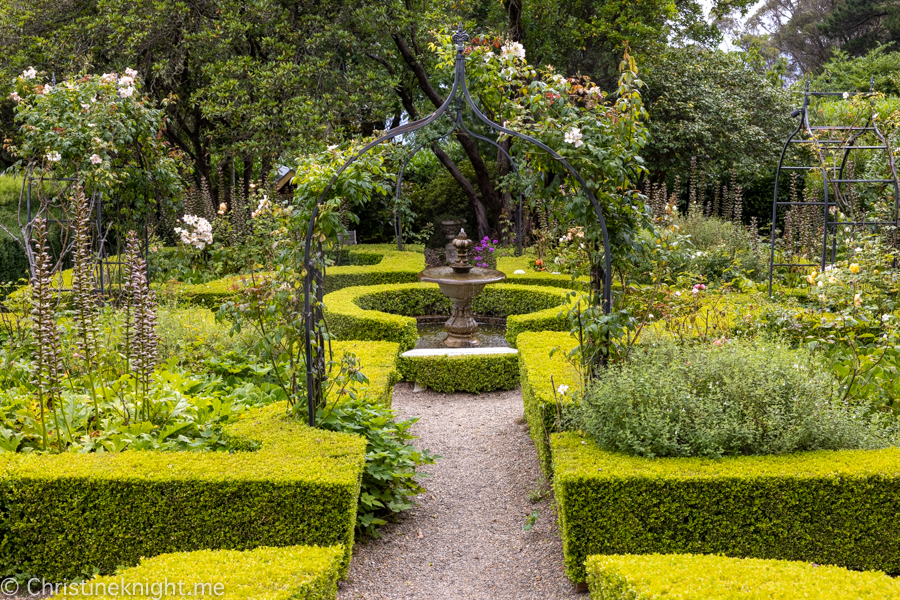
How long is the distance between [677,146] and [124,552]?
12.5 metres

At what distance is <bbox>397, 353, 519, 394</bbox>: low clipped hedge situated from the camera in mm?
7452

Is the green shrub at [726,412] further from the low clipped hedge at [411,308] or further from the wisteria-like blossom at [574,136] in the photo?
the low clipped hedge at [411,308]

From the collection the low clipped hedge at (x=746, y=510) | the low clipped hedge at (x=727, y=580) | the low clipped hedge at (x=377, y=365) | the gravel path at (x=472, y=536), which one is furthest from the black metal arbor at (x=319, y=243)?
the low clipped hedge at (x=727, y=580)

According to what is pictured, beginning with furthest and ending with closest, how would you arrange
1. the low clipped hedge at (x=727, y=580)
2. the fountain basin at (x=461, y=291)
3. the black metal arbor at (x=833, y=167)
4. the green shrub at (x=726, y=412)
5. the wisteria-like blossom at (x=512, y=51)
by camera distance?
the fountain basin at (x=461, y=291) < the black metal arbor at (x=833, y=167) < the wisteria-like blossom at (x=512, y=51) < the green shrub at (x=726, y=412) < the low clipped hedge at (x=727, y=580)

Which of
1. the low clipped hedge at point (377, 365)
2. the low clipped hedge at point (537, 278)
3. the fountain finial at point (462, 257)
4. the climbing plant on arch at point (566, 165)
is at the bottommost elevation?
the low clipped hedge at point (377, 365)

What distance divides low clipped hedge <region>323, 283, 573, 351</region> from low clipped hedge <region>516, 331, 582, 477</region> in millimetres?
708

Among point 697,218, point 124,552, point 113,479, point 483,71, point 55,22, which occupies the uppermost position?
point 55,22

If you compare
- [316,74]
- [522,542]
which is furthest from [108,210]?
[522,542]

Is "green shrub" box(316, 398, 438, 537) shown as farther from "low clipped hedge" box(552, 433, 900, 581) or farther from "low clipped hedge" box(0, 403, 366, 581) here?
"low clipped hedge" box(552, 433, 900, 581)

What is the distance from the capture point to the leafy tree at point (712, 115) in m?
14.0

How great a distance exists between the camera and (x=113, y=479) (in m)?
3.59

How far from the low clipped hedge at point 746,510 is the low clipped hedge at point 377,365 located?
77.4 inches

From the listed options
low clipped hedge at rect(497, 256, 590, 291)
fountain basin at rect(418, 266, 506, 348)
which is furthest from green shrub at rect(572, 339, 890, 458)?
low clipped hedge at rect(497, 256, 590, 291)

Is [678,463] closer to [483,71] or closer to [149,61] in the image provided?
[483,71]
